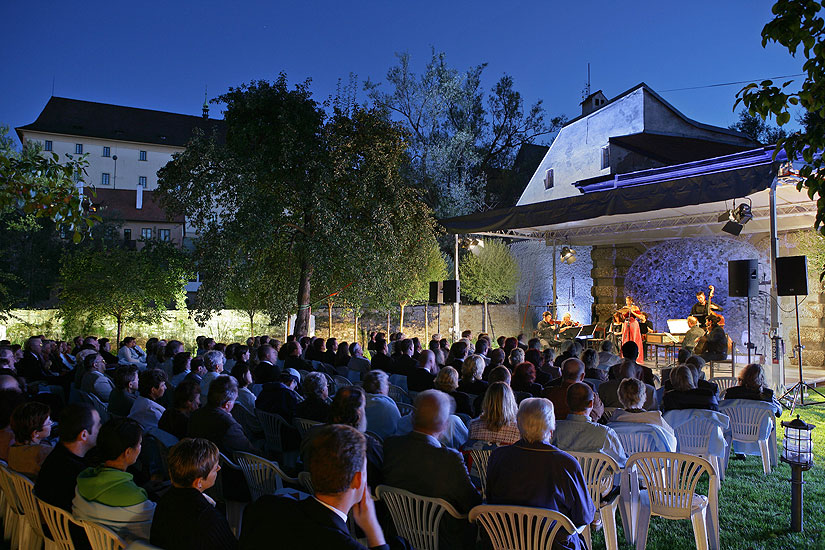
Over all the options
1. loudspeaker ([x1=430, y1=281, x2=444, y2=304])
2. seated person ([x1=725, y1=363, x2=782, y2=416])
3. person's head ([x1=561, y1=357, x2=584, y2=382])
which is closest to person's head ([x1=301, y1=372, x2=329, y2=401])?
person's head ([x1=561, y1=357, x2=584, y2=382])

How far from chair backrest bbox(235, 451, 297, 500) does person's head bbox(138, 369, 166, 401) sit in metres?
1.38

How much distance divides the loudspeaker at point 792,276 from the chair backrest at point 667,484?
553cm

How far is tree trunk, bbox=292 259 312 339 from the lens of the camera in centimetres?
1252

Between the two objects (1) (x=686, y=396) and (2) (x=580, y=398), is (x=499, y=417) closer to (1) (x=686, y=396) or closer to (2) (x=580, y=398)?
(2) (x=580, y=398)

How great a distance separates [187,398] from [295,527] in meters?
2.42

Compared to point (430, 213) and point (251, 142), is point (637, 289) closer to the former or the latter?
point (430, 213)

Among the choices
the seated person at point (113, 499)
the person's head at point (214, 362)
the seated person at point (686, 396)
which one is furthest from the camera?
the person's head at point (214, 362)

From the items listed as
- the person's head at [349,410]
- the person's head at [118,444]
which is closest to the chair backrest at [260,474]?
the person's head at [349,410]

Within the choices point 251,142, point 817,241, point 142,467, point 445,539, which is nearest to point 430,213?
point 251,142

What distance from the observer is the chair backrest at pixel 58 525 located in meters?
2.39

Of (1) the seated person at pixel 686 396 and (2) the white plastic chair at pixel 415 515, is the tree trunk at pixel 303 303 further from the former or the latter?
(2) the white plastic chair at pixel 415 515

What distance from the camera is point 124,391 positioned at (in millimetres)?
4668

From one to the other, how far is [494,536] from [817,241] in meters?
11.8

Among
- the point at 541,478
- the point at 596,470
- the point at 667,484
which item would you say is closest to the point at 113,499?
the point at 541,478
